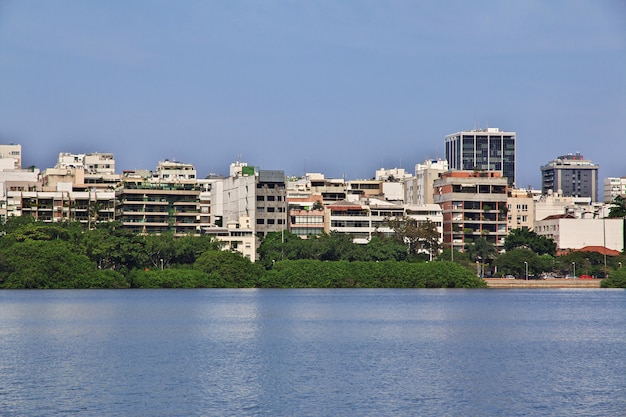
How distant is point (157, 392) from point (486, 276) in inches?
4390

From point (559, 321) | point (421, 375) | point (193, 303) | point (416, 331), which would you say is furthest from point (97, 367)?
point (193, 303)

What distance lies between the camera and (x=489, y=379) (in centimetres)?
4422

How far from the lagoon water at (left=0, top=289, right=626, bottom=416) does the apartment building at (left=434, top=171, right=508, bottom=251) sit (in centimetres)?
6706

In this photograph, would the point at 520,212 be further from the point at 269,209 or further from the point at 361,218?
the point at 269,209

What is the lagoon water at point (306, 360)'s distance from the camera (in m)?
38.0

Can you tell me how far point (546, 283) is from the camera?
140 meters

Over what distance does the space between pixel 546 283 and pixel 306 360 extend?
308 ft

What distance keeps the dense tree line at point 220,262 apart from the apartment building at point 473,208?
13.7 metres

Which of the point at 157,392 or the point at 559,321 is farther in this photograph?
the point at 559,321

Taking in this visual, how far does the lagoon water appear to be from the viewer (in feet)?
125

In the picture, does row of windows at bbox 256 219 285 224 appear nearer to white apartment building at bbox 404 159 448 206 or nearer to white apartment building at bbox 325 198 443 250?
white apartment building at bbox 325 198 443 250

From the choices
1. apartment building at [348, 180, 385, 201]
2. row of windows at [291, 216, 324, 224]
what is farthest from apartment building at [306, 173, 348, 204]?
row of windows at [291, 216, 324, 224]

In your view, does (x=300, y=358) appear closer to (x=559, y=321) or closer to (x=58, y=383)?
(x=58, y=383)

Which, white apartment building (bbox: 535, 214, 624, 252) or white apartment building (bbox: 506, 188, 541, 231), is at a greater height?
white apartment building (bbox: 506, 188, 541, 231)
